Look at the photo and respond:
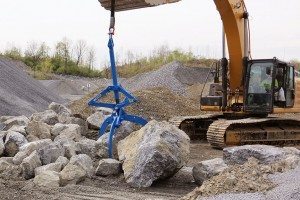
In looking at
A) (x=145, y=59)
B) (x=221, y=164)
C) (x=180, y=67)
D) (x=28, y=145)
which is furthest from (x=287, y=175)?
(x=145, y=59)

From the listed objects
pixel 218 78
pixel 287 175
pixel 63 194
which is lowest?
pixel 63 194

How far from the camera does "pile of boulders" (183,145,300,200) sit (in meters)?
4.51

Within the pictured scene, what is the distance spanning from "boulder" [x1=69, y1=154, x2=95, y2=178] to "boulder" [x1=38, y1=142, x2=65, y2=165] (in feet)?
1.36

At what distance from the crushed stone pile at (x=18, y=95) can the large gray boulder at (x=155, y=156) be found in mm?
8146

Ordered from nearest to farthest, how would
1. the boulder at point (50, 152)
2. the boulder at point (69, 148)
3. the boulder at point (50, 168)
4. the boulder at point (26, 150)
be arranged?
1. the boulder at point (50, 168)
2. the boulder at point (50, 152)
3. the boulder at point (26, 150)
4. the boulder at point (69, 148)

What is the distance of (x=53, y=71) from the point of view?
132 feet

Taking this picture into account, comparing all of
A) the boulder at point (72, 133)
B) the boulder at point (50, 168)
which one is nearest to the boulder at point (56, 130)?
the boulder at point (72, 133)

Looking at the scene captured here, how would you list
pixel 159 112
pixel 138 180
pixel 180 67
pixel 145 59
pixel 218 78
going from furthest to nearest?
pixel 145 59
pixel 180 67
pixel 159 112
pixel 218 78
pixel 138 180

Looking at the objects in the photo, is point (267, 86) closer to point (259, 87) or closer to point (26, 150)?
point (259, 87)

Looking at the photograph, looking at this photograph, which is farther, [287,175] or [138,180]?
[138,180]

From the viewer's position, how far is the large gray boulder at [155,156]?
6.22 meters

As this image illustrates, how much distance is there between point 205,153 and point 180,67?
1918 centimetres

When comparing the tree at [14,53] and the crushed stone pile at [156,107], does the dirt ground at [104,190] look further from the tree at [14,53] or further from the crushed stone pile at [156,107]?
the tree at [14,53]

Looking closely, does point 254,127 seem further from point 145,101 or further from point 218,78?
point 145,101
